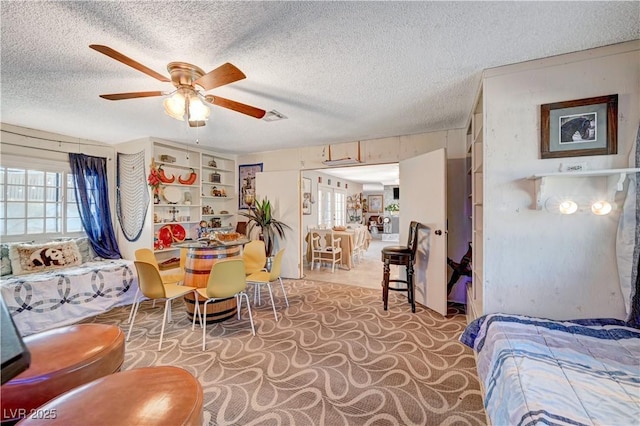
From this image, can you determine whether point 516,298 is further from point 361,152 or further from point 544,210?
point 361,152

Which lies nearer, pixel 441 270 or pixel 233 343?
pixel 233 343

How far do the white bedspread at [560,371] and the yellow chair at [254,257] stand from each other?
2512 mm

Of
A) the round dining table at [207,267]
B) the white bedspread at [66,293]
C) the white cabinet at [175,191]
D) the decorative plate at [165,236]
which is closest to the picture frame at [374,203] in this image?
the white cabinet at [175,191]

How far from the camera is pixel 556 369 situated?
122 centimetres

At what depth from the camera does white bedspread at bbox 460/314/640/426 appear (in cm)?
101

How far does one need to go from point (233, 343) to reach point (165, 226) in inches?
101

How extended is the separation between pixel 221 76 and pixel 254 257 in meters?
2.38

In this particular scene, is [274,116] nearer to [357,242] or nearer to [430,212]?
[430,212]

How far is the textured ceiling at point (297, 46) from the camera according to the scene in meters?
1.46

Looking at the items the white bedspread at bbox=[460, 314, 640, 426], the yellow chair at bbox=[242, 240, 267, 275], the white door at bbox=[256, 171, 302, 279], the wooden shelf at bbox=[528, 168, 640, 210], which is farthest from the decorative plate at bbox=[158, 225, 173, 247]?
the wooden shelf at bbox=[528, 168, 640, 210]

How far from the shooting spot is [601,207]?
167 cm

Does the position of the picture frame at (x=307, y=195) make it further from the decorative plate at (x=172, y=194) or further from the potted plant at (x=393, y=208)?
the potted plant at (x=393, y=208)

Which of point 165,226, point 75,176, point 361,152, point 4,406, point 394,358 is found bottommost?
point 394,358

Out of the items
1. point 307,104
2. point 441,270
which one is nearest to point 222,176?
point 307,104
